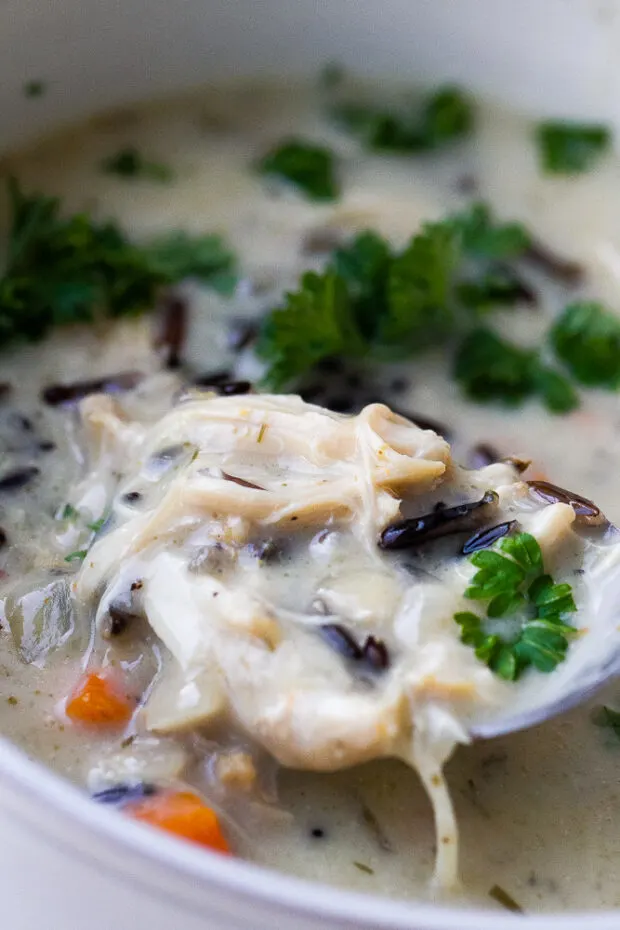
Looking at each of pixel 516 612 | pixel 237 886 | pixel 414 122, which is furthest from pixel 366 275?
pixel 237 886

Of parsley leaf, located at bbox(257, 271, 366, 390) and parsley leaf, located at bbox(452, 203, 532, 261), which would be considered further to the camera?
parsley leaf, located at bbox(452, 203, 532, 261)

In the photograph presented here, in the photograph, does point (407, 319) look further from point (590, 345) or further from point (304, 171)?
point (304, 171)

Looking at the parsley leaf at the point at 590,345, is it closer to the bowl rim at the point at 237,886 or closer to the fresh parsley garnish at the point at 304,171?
the fresh parsley garnish at the point at 304,171

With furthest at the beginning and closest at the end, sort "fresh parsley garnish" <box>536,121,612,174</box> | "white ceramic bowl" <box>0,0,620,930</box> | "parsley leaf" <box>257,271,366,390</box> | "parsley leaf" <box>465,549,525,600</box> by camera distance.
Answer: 1. "fresh parsley garnish" <box>536,121,612,174</box>
2. "white ceramic bowl" <box>0,0,620,930</box>
3. "parsley leaf" <box>257,271,366,390</box>
4. "parsley leaf" <box>465,549,525,600</box>

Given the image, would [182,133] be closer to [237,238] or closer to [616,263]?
[237,238]

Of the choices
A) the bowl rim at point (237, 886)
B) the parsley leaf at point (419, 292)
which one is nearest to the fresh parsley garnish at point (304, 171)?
the parsley leaf at point (419, 292)

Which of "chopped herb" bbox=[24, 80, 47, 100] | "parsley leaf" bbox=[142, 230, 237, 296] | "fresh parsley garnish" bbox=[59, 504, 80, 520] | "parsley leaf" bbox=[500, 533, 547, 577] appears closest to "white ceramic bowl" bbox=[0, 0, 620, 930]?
"chopped herb" bbox=[24, 80, 47, 100]

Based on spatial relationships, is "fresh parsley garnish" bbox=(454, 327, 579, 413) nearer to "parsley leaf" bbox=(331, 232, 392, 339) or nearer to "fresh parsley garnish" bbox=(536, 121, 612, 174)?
"parsley leaf" bbox=(331, 232, 392, 339)
